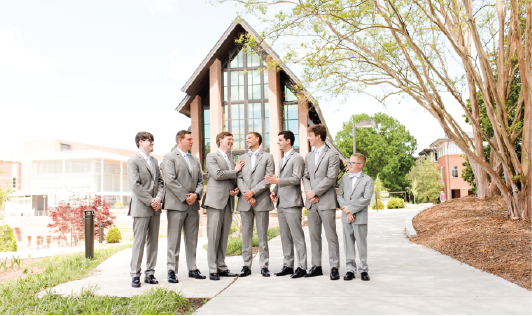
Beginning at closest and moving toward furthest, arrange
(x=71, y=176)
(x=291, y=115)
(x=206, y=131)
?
(x=291, y=115) → (x=206, y=131) → (x=71, y=176)

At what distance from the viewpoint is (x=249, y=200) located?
6348 millimetres

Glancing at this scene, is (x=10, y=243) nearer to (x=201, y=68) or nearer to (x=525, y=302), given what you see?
(x=201, y=68)

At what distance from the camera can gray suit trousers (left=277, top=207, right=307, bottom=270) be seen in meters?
6.34

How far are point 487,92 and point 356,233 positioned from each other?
6.49 metres

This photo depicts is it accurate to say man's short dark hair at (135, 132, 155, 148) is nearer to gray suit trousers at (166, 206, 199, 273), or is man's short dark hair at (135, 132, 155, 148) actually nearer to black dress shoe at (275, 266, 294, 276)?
gray suit trousers at (166, 206, 199, 273)

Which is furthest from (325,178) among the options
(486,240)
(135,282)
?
(486,240)

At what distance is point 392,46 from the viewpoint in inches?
448

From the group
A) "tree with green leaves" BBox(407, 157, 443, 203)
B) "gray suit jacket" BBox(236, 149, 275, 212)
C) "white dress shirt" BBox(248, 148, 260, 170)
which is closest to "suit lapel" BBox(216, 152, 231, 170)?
"gray suit jacket" BBox(236, 149, 275, 212)

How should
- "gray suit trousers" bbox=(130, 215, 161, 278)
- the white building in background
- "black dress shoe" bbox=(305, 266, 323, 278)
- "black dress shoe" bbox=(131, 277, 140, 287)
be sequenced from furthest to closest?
the white building in background, "black dress shoe" bbox=(305, 266, 323, 278), "gray suit trousers" bbox=(130, 215, 161, 278), "black dress shoe" bbox=(131, 277, 140, 287)

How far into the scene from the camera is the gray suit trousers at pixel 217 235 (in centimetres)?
Result: 632

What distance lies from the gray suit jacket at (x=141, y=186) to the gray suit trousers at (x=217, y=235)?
0.80m

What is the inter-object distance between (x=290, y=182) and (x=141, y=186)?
2.10m

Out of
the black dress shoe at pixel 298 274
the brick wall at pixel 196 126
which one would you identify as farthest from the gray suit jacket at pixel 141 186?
the brick wall at pixel 196 126

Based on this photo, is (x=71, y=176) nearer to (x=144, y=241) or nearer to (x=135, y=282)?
(x=144, y=241)
